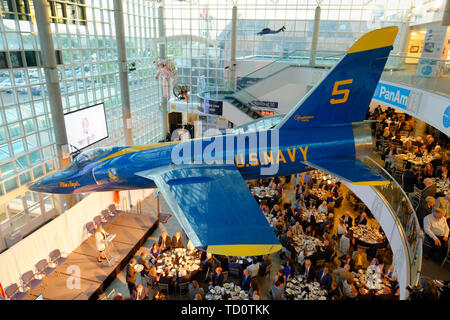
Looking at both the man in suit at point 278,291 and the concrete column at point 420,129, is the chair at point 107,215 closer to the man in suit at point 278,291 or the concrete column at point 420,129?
the man in suit at point 278,291

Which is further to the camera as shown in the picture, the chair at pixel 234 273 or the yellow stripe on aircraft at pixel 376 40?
the chair at pixel 234 273

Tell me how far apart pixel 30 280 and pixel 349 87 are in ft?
40.6

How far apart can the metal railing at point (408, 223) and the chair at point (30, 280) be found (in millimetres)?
11934

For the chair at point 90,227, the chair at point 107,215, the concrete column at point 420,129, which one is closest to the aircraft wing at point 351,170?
the chair at point 90,227

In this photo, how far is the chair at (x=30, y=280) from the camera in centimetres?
1080

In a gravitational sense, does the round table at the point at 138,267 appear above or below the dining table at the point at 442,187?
below

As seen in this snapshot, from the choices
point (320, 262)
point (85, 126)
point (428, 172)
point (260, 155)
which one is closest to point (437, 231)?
point (320, 262)

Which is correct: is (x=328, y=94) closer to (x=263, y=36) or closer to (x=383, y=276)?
(x=383, y=276)

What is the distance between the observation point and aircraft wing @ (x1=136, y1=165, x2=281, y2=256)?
5.38 metres

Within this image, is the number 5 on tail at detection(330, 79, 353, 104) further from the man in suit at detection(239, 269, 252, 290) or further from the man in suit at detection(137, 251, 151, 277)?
the man in suit at detection(137, 251, 151, 277)

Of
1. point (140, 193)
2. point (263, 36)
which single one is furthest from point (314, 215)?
point (263, 36)

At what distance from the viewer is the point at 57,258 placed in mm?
12266

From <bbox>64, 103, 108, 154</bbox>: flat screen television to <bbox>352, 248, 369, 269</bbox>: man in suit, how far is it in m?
13.4

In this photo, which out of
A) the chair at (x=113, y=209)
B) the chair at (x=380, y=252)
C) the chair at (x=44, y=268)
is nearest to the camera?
the chair at (x=44, y=268)
